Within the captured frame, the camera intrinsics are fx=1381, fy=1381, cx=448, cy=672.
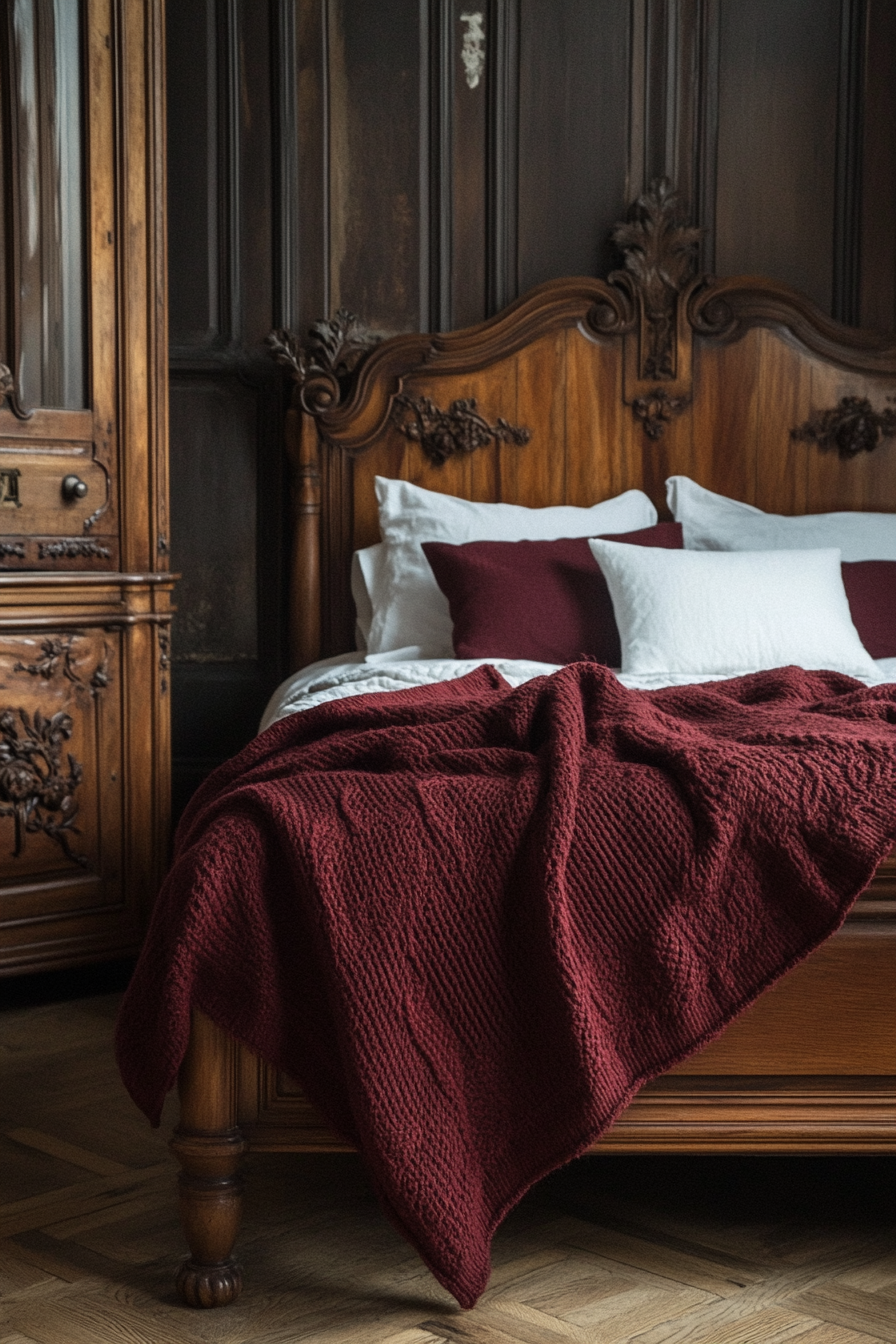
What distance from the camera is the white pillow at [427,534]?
3266 mm

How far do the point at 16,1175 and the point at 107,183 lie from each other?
1907 mm

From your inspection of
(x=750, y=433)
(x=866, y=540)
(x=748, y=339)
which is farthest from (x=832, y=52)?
(x=866, y=540)

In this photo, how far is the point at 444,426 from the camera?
3.53 metres

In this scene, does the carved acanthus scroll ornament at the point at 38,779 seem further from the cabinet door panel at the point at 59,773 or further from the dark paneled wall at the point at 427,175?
the dark paneled wall at the point at 427,175

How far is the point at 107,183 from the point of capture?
2818 millimetres

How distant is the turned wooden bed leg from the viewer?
5.32ft

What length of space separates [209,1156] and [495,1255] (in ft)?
1.37

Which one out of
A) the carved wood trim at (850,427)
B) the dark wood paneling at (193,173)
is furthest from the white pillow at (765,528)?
the dark wood paneling at (193,173)

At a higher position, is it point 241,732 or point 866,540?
point 866,540

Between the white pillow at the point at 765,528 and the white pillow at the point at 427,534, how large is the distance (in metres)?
0.16

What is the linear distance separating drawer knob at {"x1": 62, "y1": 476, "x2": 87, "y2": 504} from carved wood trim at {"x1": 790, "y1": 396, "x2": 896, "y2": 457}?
74.5 inches

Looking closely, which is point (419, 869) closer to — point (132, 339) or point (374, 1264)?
point (374, 1264)

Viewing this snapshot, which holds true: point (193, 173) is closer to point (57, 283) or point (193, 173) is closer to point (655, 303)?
point (57, 283)

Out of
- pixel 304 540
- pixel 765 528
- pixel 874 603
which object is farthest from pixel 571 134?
pixel 874 603
